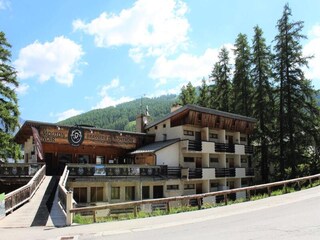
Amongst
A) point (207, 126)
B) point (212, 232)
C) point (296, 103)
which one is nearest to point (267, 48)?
point (296, 103)

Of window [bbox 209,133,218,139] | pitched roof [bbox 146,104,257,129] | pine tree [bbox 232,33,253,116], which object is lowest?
window [bbox 209,133,218,139]

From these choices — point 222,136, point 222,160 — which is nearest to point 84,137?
point 222,136

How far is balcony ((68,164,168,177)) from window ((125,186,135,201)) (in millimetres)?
1527

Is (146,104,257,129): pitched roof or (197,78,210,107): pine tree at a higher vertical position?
(197,78,210,107): pine tree

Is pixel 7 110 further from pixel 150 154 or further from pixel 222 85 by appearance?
pixel 222 85

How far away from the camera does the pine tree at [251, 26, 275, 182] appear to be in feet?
145

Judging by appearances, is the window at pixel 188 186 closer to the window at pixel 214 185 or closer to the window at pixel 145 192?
the window at pixel 214 185

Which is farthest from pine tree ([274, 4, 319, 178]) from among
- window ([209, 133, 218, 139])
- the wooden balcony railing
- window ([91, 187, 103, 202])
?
the wooden balcony railing

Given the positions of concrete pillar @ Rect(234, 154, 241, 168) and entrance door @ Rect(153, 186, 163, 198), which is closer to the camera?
entrance door @ Rect(153, 186, 163, 198)

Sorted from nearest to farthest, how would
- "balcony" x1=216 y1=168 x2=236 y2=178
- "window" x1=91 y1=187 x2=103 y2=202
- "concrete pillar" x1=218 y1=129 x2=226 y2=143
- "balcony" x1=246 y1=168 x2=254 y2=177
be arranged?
1. "window" x1=91 y1=187 x2=103 y2=202
2. "balcony" x1=216 y1=168 x2=236 y2=178
3. "concrete pillar" x1=218 y1=129 x2=226 y2=143
4. "balcony" x1=246 y1=168 x2=254 y2=177

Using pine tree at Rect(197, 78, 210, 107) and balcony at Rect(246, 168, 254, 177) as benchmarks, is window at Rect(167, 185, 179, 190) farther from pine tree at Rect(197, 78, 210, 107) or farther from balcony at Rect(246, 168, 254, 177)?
pine tree at Rect(197, 78, 210, 107)

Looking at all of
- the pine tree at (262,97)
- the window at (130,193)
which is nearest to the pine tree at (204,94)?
the pine tree at (262,97)

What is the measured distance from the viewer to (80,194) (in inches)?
1174

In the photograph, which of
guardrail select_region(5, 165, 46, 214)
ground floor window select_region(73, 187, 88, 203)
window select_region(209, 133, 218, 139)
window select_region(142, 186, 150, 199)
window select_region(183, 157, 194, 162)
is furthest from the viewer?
window select_region(209, 133, 218, 139)
